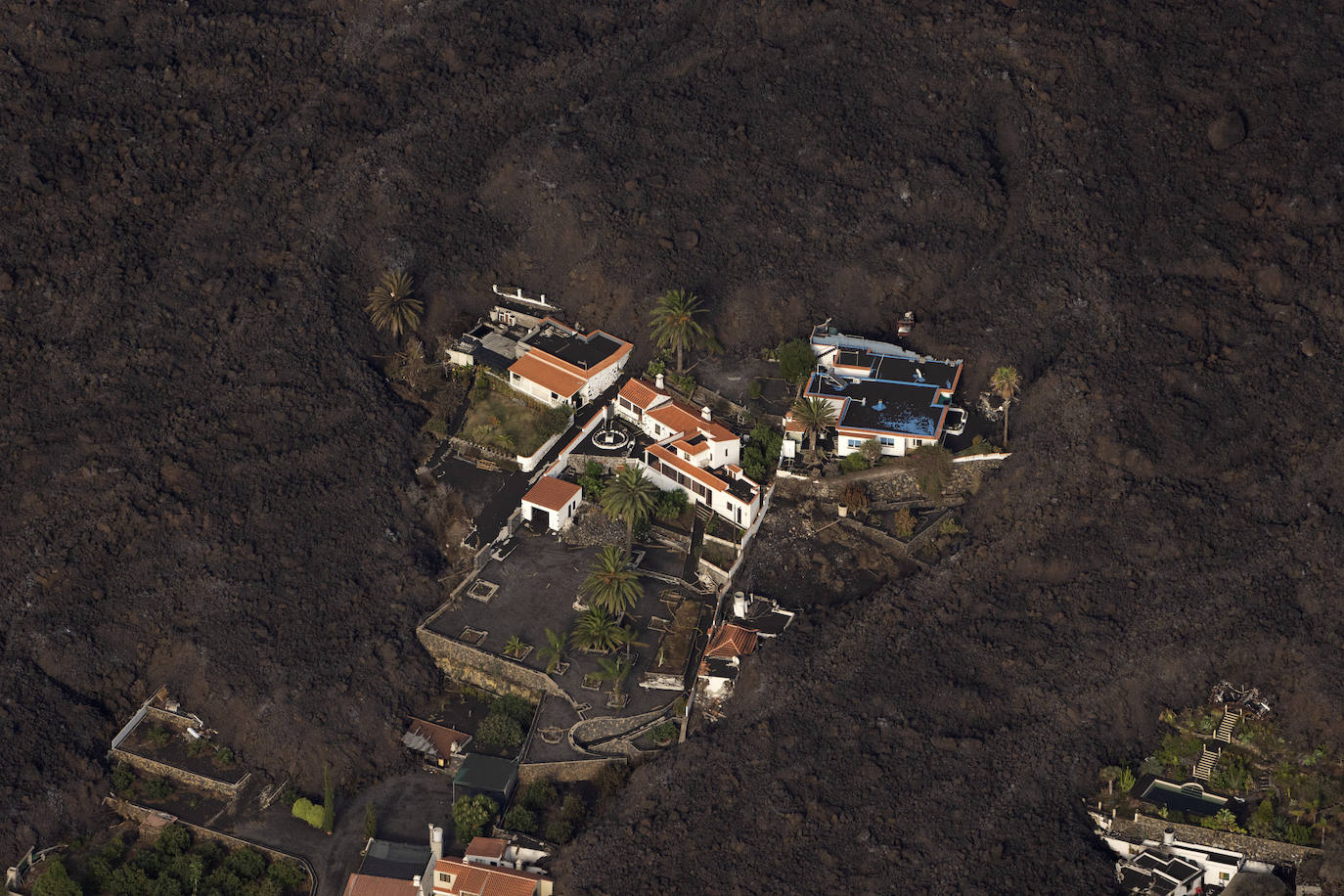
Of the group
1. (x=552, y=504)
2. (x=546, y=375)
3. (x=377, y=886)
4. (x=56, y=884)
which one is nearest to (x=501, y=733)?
(x=377, y=886)

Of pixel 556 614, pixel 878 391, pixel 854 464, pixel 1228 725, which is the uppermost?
pixel 878 391

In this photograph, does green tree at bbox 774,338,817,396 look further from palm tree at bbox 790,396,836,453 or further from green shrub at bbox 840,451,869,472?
green shrub at bbox 840,451,869,472

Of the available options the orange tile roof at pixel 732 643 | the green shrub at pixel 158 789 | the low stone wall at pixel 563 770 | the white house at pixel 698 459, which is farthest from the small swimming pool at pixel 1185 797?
the green shrub at pixel 158 789

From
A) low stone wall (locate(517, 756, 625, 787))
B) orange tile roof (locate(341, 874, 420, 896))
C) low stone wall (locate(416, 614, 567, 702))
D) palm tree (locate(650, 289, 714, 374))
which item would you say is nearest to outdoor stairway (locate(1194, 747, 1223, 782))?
low stone wall (locate(517, 756, 625, 787))

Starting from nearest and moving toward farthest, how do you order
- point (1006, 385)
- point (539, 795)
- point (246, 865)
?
point (246, 865), point (539, 795), point (1006, 385)

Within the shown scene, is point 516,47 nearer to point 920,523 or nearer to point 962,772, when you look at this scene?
point 920,523

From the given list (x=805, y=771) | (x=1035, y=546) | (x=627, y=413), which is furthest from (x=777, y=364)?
(x=805, y=771)

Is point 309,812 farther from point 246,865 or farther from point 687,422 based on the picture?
point 687,422
